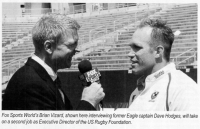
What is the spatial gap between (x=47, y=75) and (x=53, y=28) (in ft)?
0.60

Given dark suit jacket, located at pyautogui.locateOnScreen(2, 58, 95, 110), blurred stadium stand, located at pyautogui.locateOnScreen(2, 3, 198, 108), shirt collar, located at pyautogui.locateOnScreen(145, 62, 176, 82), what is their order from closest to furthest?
dark suit jacket, located at pyautogui.locateOnScreen(2, 58, 95, 110), shirt collar, located at pyautogui.locateOnScreen(145, 62, 176, 82), blurred stadium stand, located at pyautogui.locateOnScreen(2, 3, 198, 108)

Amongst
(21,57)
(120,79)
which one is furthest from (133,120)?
(21,57)

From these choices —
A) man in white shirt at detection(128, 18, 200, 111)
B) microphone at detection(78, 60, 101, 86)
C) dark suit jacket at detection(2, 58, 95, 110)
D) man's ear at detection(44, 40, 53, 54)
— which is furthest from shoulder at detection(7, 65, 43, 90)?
man in white shirt at detection(128, 18, 200, 111)

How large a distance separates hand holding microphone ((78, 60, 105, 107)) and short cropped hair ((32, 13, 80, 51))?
0.20 meters

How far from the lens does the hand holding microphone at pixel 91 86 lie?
43.9 inches

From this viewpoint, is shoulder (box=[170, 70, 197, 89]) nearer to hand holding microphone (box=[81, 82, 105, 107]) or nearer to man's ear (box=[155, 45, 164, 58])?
man's ear (box=[155, 45, 164, 58])

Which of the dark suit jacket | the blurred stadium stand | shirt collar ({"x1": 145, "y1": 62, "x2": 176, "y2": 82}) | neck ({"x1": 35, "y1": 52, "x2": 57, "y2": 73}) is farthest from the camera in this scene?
the blurred stadium stand

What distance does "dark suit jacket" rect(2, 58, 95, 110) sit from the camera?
102 cm

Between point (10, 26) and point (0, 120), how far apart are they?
1.19 metres

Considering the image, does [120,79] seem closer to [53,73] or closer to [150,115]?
[150,115]

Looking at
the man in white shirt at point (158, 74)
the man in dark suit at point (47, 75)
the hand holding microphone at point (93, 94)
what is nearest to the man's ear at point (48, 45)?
the man in dark suit at point (47, 75)

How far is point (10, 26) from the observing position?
2.84 m

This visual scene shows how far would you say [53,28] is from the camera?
112 centimetres

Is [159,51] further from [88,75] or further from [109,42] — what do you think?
[109,42]
